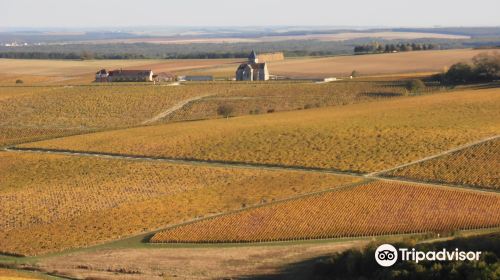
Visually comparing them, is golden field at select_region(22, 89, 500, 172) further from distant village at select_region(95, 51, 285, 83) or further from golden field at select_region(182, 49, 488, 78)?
golden field at select_region(182, 49, 488, 78)

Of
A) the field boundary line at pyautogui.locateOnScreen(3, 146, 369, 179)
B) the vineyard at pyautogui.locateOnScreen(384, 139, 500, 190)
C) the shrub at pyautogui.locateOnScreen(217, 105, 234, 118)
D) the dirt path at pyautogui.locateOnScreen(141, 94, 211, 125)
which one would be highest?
the vineyard at pyautogui.locateOnScreen(384, 139, 500, 190)

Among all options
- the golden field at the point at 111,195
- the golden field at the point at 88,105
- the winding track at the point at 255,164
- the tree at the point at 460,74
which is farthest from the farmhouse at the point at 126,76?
the golden field at the point at 111,195

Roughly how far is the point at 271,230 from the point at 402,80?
6053cm

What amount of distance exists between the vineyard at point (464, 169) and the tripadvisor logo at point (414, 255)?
16688 millimetres

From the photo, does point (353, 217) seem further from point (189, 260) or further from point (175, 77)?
point (175, 77)

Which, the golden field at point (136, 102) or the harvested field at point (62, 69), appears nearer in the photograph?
the golden field at point (136, 102)

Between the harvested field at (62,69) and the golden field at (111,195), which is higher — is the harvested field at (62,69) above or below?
below

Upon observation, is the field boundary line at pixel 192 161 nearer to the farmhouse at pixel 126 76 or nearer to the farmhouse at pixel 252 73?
the farmhouse at pixel 126 76

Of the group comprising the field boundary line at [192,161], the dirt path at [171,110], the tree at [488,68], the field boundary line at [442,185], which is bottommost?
the dirt path at [171,110]

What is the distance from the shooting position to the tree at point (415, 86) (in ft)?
282

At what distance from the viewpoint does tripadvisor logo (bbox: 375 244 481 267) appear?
26.0 meters

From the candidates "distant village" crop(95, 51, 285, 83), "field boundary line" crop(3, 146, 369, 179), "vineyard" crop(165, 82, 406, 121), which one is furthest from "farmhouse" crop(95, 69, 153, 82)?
"field boundary line" crop(3, 146, 369, 179)

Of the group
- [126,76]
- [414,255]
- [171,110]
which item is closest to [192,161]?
[414,255]

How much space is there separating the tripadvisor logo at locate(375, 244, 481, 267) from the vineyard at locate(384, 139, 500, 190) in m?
16.7
